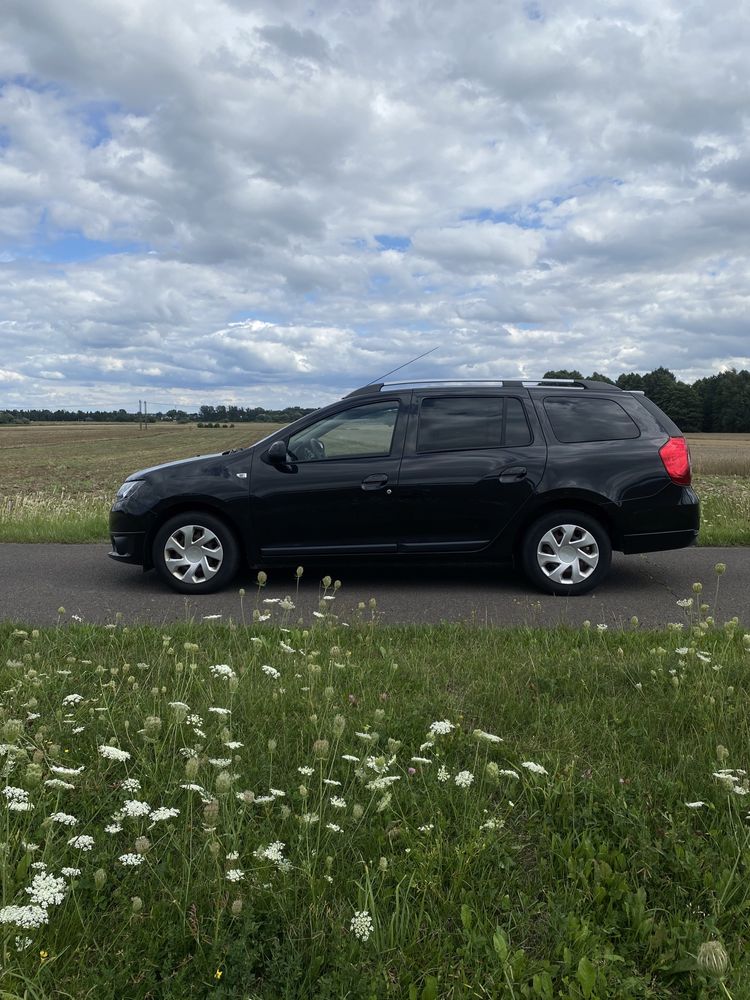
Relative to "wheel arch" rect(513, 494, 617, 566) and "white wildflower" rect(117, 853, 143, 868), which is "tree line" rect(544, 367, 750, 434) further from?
"white wildflower" rect(117, 853, 143, 868)

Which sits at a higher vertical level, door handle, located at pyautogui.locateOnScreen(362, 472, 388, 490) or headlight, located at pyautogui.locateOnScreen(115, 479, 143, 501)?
door handle, located at pyautogui.locateOnScreen(362, 472, 388, 490)

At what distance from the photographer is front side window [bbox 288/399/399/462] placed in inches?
283

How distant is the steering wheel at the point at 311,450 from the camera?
719 cm

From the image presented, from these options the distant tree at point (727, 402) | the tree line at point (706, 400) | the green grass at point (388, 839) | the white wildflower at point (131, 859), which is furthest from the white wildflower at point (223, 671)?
the distant tree at point (727, 402)

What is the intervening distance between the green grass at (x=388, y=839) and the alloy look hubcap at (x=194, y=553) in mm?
2989

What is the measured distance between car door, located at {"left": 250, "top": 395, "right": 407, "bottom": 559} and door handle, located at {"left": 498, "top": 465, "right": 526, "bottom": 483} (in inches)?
37.3

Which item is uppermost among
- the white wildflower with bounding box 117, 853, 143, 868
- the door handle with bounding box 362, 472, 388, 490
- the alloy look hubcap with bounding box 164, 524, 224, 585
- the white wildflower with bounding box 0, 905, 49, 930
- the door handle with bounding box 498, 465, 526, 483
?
the door handle with bounding box 498, 465, 526, 483

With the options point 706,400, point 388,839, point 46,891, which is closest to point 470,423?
point 388,839

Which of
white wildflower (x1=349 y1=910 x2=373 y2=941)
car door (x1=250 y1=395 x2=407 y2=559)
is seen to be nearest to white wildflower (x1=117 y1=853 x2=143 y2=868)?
white wildflower (x1=349 y1=910 x2=373 y2=941)

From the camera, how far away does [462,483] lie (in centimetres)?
700

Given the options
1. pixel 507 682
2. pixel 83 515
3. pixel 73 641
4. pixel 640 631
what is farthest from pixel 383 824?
pixel 83 515

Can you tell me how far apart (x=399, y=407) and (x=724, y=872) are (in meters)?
5.39

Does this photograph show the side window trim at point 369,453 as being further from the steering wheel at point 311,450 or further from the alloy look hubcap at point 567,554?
the alloy look hubcap at point 567,554

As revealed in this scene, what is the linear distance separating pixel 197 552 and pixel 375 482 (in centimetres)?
174
